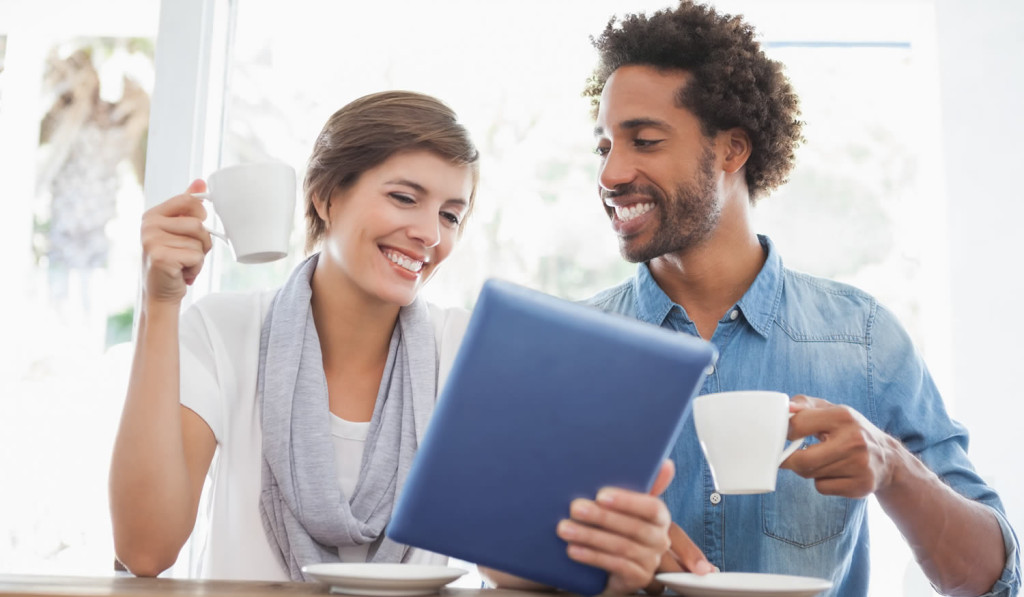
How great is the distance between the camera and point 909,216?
100 inches

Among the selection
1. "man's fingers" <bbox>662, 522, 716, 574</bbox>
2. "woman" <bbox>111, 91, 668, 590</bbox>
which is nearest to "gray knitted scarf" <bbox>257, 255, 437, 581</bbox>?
"woman" <bbox>111, 91, 668, 590</bbox>

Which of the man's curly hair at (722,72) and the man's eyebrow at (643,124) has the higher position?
the man's curly hair at (722,72)

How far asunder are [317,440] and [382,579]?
2.08 ft

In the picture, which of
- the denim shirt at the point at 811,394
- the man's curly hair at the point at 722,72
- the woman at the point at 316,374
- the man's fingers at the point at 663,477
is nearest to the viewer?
the man's fingers at the point at 663,477

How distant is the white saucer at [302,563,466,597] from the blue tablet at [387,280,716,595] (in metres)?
0.05

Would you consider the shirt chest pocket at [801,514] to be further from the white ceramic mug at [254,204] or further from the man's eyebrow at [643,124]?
the white ceramic mug at [254,204]

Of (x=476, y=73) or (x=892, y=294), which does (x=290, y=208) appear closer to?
(x=476, y=73)

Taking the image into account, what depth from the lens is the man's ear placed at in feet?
6.25

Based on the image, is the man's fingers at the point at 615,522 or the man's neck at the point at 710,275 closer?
the man's fingers at the point at 615,522

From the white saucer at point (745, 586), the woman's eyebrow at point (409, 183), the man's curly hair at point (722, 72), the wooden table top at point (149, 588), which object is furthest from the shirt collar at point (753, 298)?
the wooden table top at point (149, 588)

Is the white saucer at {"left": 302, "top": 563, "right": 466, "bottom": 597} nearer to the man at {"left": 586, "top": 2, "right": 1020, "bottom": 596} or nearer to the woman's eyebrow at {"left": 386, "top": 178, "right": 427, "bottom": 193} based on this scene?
the man at {"left": 586, "top": 2, "right": 1020, "bottom": 596}

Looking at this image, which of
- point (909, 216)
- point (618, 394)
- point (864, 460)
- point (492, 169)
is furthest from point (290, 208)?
point (909, 216)

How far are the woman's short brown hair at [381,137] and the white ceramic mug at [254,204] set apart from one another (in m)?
0.42

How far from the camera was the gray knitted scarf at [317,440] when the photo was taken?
145cm
